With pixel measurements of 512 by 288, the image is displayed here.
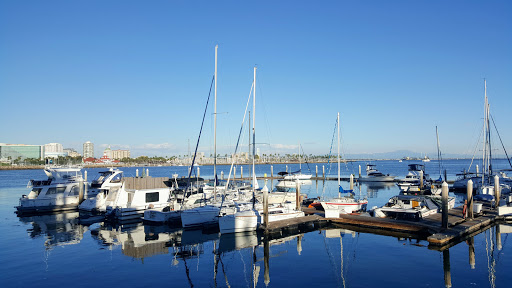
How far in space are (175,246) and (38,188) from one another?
25.2 metres

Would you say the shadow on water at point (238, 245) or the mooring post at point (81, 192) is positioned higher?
the mooring post at point (81, 192)

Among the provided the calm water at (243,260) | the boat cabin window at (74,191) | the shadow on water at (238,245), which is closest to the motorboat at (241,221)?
the shadow on water at (238,245)

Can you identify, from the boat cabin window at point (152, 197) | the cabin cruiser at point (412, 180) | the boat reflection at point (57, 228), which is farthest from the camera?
the cabin cruiser at point (412, 180)

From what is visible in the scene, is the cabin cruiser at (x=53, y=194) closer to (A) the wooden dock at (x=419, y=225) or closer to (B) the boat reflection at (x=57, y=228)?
(B) the boat reflection at (x=57, y=228)

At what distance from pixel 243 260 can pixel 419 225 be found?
12.9 m

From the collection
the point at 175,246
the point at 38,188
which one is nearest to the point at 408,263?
the point at 175,246

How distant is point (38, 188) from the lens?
3997cm

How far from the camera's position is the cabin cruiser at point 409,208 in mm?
26859

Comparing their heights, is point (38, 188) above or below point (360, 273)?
above

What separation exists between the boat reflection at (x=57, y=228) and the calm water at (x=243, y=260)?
0.22 meters

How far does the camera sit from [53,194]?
40.6 meters

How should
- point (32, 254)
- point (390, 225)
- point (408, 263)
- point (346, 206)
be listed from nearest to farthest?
point (408, 263) < point (32, 254) < point (390, 225) < point (346, 206)

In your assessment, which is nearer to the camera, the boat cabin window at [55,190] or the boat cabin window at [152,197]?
the boat cabin window at [152,197]

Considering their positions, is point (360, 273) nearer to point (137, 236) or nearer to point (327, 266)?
point (327, 266)
